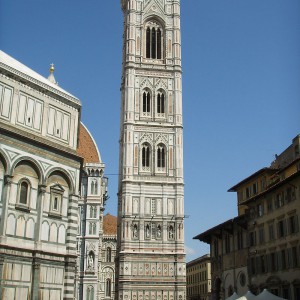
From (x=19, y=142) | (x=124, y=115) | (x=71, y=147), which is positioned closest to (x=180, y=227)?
(x=124, y=115)

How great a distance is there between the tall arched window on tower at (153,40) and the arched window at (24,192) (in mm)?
41902

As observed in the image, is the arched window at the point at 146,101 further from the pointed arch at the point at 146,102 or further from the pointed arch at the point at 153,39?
the pointed arch at the point at 153,39

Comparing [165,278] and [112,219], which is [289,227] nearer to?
[165,278]

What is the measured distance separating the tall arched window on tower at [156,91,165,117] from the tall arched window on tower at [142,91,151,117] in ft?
3.08

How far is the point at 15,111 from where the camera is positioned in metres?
21.9

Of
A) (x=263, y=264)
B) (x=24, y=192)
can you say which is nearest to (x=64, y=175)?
(x=24, y=192)

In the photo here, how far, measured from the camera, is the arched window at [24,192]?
2108cm

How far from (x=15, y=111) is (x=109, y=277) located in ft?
173

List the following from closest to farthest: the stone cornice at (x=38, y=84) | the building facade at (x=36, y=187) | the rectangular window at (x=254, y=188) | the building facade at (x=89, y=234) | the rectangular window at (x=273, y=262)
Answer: the building facade at (x=36, y=187), the stone cornice at (x=38, y=84), the rectangular window at (x=273, y=262), the rectangular window at (x=254, y=188), the building facade at (x=89, y=234)

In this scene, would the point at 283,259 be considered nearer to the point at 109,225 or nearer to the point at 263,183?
the point at 263,183

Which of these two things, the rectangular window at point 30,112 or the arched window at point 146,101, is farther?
the arched window at point 146,101

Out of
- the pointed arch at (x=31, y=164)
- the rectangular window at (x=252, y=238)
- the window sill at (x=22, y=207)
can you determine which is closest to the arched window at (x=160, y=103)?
the rectangular window at (x=252, y=238)

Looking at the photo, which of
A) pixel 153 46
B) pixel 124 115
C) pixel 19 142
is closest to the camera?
pixel 19 142

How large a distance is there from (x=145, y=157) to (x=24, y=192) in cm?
3542
